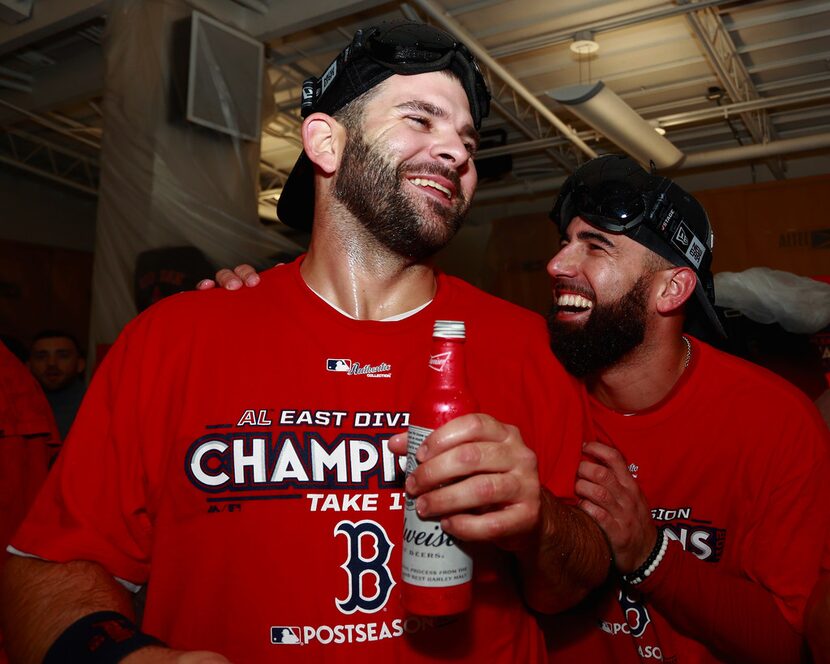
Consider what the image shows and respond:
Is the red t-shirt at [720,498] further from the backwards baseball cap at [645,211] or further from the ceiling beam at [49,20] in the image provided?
the ceiling beam at [49,20]

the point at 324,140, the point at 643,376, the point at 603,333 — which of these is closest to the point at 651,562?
the point at 643,376

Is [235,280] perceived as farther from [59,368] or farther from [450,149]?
[59,368]

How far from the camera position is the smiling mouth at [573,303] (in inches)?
115

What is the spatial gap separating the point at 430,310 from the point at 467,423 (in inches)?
31.6

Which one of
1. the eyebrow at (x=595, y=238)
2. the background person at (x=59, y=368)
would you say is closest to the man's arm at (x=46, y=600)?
the eyebrow at (x=595, y=238)

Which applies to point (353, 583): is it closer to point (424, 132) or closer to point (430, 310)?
point (430, 310)

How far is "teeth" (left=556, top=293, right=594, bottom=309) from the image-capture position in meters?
2.92

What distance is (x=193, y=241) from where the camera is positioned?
5.26 metres

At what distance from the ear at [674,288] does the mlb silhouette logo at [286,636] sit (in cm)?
197

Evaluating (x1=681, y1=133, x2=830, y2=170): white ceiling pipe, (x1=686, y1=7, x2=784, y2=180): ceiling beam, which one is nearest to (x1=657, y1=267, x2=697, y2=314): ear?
(x1=686, y1=7, x2=784, y2=180): ceiling beam

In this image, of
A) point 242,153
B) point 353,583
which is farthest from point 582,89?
point 353,583

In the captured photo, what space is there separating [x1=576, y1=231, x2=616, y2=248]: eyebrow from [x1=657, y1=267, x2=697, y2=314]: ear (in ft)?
0.86

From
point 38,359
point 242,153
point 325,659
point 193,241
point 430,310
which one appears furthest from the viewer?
point 38,359

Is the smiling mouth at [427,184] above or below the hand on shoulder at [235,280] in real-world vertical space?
above
